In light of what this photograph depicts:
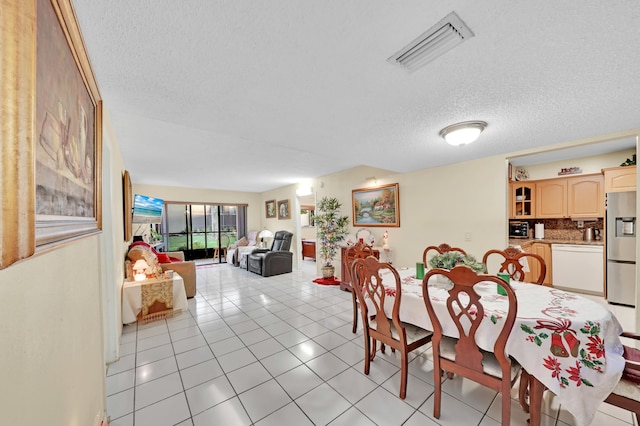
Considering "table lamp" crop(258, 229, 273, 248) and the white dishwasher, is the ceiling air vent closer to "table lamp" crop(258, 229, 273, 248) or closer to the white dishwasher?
the white dishwasher

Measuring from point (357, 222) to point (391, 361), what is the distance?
3002mm

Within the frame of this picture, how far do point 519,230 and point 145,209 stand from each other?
7.48m

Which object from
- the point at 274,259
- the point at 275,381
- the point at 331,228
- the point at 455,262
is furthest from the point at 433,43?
the point at 274,259

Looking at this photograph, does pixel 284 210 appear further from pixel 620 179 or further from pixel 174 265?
pixel 620 179

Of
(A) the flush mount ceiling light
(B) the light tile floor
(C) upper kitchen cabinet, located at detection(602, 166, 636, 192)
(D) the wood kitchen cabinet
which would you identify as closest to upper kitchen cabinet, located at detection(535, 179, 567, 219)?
(D) the wood kitchen cabinet

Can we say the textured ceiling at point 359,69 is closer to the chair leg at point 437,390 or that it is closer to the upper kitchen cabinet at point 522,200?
the chair leg at point 437,390

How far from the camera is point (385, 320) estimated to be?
201 cm

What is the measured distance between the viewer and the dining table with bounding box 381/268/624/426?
1.28 metres

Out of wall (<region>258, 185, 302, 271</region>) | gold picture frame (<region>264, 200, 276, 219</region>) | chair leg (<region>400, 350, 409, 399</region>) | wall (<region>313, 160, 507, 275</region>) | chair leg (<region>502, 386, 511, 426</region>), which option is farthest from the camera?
gold picture frame (<region>264, 200, 276, 219</region>)

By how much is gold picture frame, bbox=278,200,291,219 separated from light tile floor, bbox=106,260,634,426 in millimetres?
3975

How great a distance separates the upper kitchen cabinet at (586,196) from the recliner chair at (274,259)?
5719 millimetres

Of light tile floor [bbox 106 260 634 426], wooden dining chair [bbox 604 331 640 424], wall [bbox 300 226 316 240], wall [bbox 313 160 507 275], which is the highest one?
wall [bbox 313 160 507 275]

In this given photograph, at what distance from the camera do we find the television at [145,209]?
15.3ft

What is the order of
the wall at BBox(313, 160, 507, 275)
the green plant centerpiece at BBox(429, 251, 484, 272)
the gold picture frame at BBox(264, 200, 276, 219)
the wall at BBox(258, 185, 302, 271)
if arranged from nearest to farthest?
the green plant centerpiece at BBox(429, 251, 484, 272) → the wall at BBox(313, 160, 507, 275) → the wall at BBox(258, 185, 302, 271) → the gold picture frame at BBox(264, 200, 276, 219)
